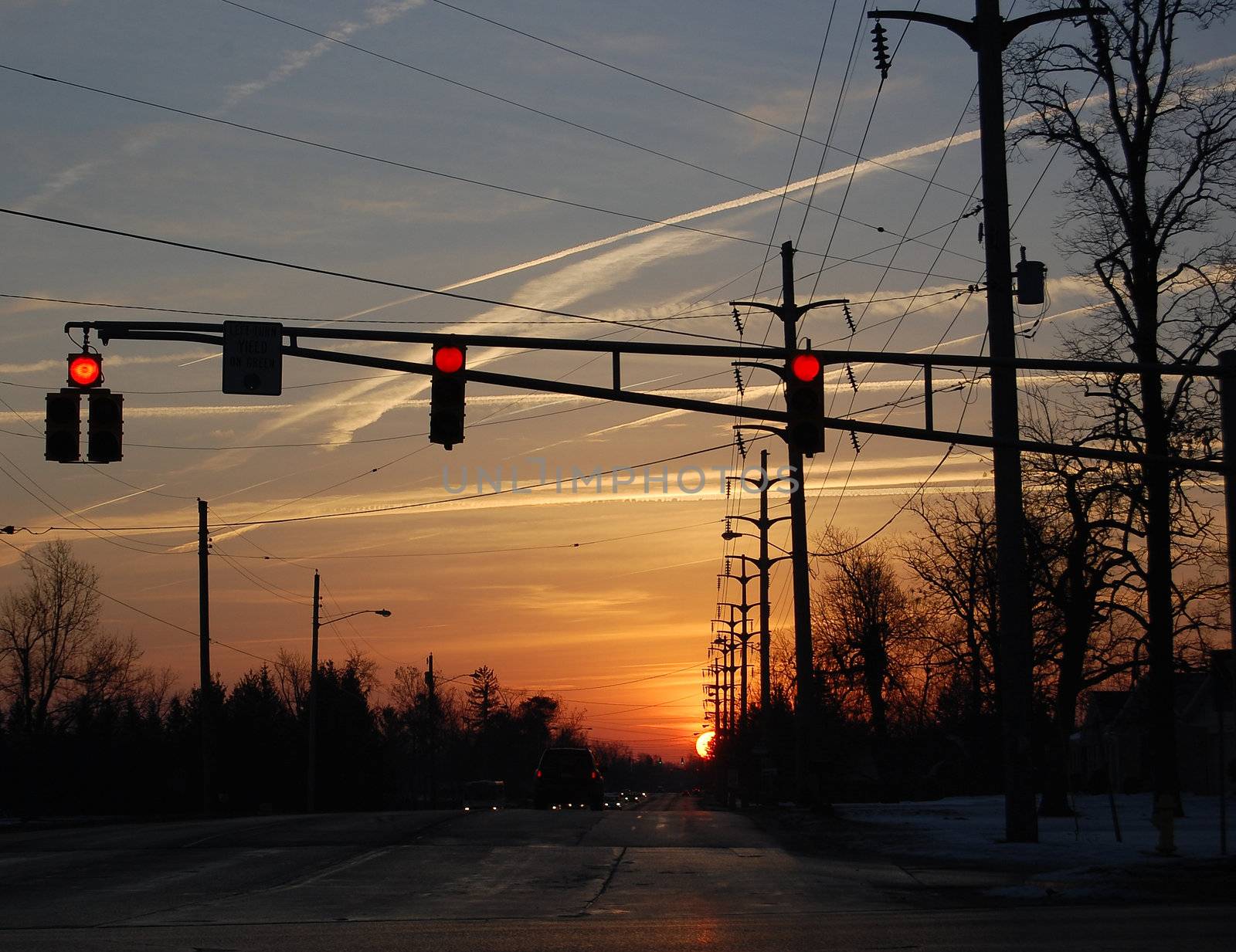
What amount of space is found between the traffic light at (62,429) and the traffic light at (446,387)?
4705 mm

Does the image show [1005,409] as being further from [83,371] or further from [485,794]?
[485,794]

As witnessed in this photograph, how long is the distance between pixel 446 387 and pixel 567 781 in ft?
85.2

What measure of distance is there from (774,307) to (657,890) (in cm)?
2154

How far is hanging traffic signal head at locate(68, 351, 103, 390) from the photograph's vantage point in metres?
18.3

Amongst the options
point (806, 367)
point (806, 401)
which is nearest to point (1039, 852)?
point (806, 401)

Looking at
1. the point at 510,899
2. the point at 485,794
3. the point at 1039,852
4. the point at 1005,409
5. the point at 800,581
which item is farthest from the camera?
the point at 485,794

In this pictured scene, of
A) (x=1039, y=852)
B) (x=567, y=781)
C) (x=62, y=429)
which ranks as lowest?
(x=567, y=781)

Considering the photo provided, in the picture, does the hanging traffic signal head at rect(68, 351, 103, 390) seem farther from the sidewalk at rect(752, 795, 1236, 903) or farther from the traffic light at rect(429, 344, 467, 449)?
the sidewalk at rect(752, 795, 1236, 903)

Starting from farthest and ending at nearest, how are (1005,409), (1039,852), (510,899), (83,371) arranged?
1. (1005,409)
2. (1039,852)
3. (83,371)
4. (510,899)

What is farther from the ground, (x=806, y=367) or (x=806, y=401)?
(x=806, y=367)

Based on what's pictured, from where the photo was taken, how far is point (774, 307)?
36.1 m

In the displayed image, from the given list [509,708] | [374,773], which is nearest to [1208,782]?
[374,773]

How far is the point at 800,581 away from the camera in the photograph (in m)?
35.4

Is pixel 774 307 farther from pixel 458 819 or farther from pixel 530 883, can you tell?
pixel 530 883
